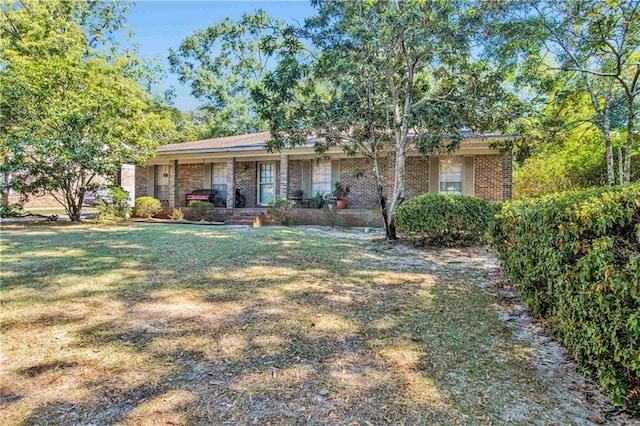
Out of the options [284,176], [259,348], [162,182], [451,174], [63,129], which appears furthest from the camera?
[162,182]

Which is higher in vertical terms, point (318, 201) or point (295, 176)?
point (295, 176)

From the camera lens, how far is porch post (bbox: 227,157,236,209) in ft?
53.2

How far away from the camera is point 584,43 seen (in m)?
7.76

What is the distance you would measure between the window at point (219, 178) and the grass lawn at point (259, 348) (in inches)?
485

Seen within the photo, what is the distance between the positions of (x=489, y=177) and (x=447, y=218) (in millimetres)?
6633

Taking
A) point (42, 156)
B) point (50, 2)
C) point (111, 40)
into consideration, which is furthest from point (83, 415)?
point (111, 40)

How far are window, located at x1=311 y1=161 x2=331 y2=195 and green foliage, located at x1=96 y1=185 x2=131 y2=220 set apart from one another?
24.8 feet

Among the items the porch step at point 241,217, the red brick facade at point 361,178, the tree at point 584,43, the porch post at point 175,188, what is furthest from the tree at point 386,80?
the porch post at point 175,188

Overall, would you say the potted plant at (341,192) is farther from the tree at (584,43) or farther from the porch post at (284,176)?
the tree at (584,43)

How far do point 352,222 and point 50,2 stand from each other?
26.3 meters

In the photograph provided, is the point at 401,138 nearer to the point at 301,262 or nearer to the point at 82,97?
the point at 301,262

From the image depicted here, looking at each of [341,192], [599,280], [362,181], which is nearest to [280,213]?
[341,192]

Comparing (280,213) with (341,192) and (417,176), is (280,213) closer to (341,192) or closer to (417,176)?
(341,192)

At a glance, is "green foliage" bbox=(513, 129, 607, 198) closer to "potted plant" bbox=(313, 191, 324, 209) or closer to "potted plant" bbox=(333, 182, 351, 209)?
"potted plant" bbox=(333, 182, 351, 209)
